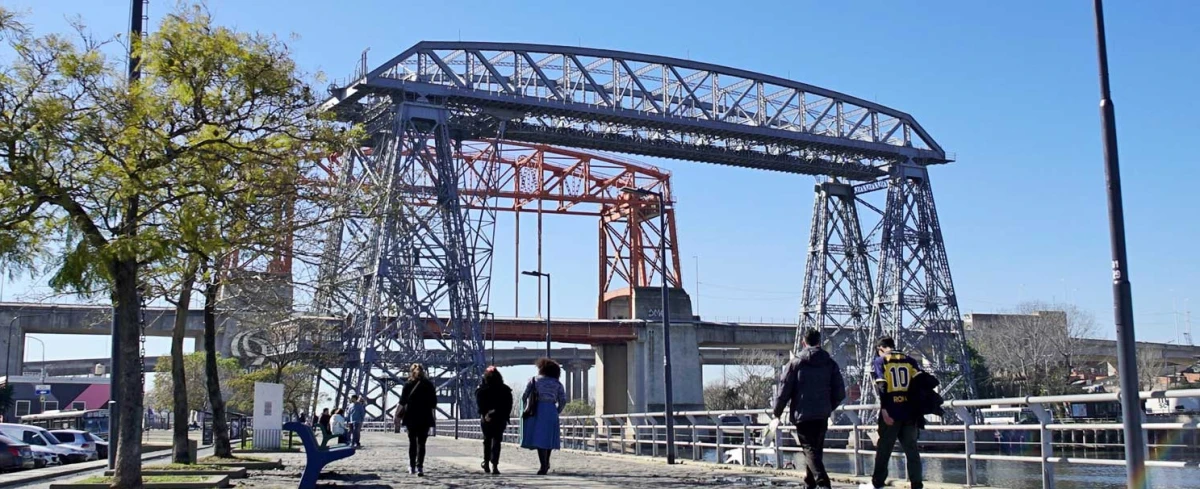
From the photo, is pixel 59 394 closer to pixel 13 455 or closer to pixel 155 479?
pixel 13 455

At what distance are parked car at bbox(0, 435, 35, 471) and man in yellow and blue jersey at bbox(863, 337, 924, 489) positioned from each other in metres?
27.8

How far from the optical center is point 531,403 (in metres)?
17.3

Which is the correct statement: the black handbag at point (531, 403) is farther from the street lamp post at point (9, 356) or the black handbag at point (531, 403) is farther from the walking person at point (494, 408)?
the street lamp post at point (9, 356)

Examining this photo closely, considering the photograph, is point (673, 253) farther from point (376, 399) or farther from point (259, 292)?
point (259, 292)

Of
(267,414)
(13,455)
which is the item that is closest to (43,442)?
(13,455)

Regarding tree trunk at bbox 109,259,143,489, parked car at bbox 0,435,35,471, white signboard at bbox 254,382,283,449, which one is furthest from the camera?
parked car at bbox 0,435,35,471

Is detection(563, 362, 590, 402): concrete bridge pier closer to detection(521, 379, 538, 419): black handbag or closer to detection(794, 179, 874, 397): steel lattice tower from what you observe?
detection(794, 179, 874, 397): steel lattice tower

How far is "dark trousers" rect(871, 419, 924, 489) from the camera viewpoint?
40.6ft

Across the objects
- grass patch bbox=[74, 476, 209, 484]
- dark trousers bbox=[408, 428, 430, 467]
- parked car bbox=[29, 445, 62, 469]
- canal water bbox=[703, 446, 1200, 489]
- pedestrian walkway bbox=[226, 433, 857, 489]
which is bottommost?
canal water bbox=[703, 446, 1200, 489]

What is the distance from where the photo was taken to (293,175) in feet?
52.0

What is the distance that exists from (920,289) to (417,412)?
48.6 metres

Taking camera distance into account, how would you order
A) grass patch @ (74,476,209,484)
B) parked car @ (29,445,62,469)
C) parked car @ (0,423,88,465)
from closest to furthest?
grass patch @ (74,476,209,484) → parked car @ (29,445,62,469) → parked car @ (0,423,88,465)

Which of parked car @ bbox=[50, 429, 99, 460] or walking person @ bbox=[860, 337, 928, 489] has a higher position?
walking person @ bbox=[860, 337, 928, 489]

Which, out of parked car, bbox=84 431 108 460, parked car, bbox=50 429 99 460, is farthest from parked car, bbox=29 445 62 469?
parked car, bbox=84 431 108 460
